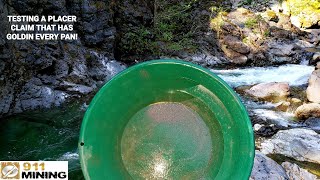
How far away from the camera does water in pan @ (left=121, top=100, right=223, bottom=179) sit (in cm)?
124

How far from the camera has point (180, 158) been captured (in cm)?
124

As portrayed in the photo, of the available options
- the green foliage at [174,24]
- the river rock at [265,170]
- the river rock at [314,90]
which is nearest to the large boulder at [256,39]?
the green foliage at [174,24]

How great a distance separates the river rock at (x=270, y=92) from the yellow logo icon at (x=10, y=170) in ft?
16.9

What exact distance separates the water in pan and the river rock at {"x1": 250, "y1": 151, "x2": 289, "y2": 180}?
1656 mm

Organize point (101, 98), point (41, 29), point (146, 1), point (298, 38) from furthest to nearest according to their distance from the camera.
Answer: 1. point (298, 38)
2. point (146, 1)
3. point (41, 29)
4. point (101, 98)

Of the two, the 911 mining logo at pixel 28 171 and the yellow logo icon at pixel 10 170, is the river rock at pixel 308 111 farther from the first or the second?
the yellow logo icon at pixel 10 170

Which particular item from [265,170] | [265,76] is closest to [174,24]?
[265,76]

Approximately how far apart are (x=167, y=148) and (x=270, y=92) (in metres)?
5.85

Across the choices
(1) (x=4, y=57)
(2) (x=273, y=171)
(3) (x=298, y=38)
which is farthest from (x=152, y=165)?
(3) (x=298, y=38)

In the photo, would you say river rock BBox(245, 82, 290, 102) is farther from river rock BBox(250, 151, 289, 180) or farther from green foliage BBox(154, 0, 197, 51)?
river rock BBox(250, 151, 289, 180)

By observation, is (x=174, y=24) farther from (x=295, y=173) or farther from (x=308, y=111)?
(x=295, y=173)

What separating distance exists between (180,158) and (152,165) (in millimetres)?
117

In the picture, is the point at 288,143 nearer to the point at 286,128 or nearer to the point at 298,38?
the point at 286,128

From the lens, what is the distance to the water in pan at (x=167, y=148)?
1242 mm
